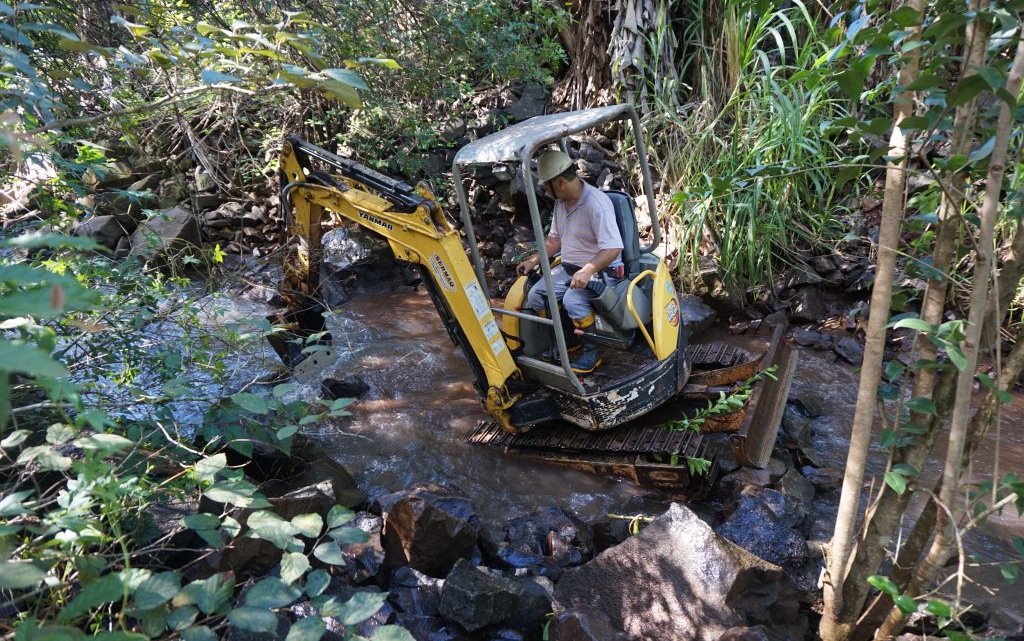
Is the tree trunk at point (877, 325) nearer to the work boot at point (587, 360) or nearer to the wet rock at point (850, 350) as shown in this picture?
the work boot at point (587, 360)

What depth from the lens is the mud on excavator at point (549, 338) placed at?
4.10 meters

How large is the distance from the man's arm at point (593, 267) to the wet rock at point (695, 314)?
2088 mm

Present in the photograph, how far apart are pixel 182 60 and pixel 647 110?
20.1 feet

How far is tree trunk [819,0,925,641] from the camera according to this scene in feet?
6.54

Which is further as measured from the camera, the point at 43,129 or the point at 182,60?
the point at 182,60

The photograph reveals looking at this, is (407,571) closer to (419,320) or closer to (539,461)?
(539,461)

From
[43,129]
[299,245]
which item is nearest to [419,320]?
[299,245]

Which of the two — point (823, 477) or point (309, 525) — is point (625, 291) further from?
point (309, 525)

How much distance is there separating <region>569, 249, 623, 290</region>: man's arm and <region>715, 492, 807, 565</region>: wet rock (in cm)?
155

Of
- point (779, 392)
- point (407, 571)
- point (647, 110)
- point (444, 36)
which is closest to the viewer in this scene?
point (407, 571)

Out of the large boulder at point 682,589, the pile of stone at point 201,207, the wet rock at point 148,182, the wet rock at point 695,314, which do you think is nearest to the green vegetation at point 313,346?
the large boulder at point 682,589

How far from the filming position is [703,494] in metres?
4.05

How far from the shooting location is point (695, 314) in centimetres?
626

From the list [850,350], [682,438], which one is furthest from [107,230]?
[850,350]
